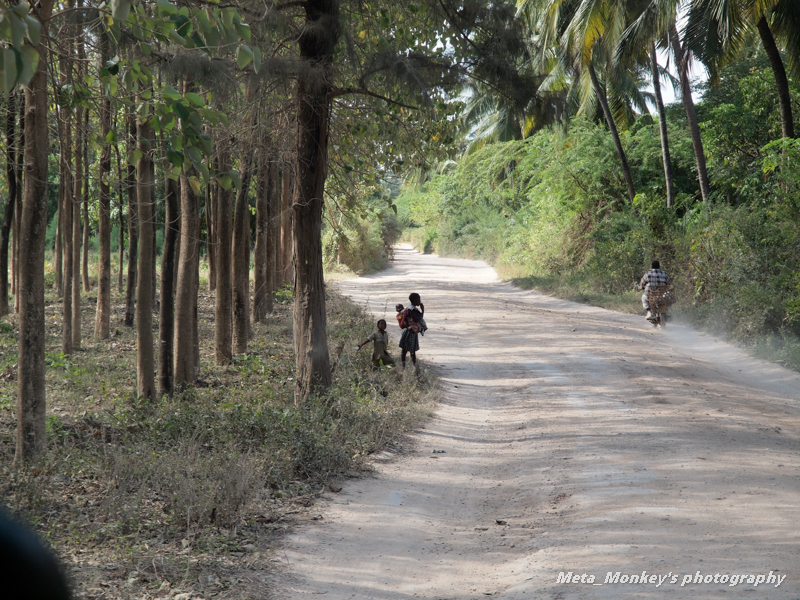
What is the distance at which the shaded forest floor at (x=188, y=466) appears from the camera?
4.25 meters

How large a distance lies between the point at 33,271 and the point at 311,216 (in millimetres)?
3648

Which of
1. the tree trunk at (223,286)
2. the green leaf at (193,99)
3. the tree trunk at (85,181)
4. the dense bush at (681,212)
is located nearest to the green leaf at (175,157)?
the green leaf at (193,99)

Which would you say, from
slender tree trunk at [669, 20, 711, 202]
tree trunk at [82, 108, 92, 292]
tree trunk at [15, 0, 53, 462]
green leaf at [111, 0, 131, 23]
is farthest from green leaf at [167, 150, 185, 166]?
slender tree trunk at [669, 20, 711, 202]

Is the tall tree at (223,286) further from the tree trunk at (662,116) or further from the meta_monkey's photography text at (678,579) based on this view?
the tree trunk at (662,116)

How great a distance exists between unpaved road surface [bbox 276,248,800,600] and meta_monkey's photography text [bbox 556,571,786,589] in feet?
0.06

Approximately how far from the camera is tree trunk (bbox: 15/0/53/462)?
18.1ft

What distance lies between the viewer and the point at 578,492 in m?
5.89

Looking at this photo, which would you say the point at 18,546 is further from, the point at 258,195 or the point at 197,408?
the point at 258,195

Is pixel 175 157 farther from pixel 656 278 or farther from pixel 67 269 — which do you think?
pixel 656 278

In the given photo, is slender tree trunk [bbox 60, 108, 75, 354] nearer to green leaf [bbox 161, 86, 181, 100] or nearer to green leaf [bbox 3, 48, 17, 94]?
green leaf [bbox 161, 86, 181, 100]

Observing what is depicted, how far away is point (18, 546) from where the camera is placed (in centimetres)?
264

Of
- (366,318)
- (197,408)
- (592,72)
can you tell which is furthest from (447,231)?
(197,408)

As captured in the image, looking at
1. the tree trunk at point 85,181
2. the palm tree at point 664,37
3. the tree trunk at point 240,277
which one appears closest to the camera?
the tree trunk at point 85,181

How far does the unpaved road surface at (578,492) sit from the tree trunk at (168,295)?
3792 millimetres
